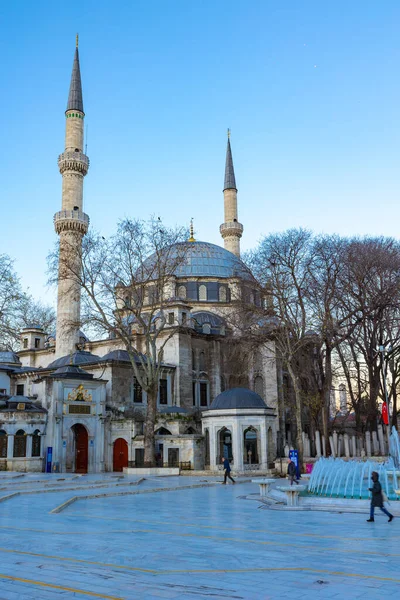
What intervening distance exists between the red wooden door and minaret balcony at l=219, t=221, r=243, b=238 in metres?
28.5

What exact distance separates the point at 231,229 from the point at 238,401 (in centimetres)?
2796

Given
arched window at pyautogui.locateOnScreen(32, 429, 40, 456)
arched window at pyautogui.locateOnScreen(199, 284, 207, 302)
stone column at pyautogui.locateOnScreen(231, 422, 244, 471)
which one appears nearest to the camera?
stone column at pyautogui.locateOnScreen(231, 422, 244, 471)

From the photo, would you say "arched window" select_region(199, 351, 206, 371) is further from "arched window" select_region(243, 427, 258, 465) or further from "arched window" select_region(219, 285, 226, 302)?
"arched window" select_region(243, 427, 258, 465)

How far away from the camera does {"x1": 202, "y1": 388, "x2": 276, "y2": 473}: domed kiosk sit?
28.8 meters

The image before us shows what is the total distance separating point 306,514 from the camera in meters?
12.6

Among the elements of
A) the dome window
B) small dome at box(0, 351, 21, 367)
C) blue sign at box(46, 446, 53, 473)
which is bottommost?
blue sign at box(46, 446, 53, 473)

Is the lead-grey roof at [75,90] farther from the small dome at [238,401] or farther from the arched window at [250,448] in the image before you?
the arched window at [250,448]

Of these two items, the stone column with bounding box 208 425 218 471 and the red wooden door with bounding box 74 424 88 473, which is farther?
the red wooden door with bounding box 74 424 88 473

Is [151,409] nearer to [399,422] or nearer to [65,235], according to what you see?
[65,235]

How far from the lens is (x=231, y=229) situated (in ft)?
180

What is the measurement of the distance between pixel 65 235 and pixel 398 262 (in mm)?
21698

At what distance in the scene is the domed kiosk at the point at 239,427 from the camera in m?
28.8

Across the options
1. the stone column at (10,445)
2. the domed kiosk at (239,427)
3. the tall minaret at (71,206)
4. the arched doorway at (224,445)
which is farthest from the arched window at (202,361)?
the stone column at (10,445)

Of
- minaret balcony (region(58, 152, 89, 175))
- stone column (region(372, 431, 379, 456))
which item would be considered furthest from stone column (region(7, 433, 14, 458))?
minaret balcony (region(58, 152, 89, 175))
